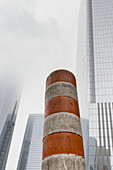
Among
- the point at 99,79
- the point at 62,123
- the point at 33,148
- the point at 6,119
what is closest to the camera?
the point at 62,123

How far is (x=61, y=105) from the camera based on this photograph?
22.3ft

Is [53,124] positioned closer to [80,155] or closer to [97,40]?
[80,155]

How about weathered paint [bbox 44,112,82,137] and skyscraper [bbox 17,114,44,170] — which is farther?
skyscraper [bbox 17,114,44,170]

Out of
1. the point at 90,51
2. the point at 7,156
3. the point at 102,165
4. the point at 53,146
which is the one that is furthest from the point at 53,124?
the point at 7,156

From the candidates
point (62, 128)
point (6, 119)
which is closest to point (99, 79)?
point (62, 128)

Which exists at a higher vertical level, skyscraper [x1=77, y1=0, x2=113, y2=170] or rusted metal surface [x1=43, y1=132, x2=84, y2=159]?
skyscraper [x1=77, y1=0, x2=113, y2=170]

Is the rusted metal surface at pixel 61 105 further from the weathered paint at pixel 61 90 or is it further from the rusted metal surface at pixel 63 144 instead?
the rusted metal surface at pixel 63 144

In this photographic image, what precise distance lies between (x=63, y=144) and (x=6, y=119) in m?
168

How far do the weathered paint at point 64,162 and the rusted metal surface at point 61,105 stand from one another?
172 cm

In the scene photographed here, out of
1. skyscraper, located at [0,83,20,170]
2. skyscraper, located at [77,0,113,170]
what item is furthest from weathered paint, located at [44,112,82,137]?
skyscraper, located at [0,83,20,170]

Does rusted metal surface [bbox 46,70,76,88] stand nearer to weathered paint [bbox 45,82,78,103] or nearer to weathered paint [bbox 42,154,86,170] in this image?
weathered paint [bbox 45,82,78,103]

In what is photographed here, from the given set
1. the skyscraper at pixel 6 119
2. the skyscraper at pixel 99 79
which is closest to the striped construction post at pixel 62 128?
the skyscraper at pixel 99 79

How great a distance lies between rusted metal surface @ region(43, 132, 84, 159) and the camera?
5.71m

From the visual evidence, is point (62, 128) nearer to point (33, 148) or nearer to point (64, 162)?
point (64, 162)
